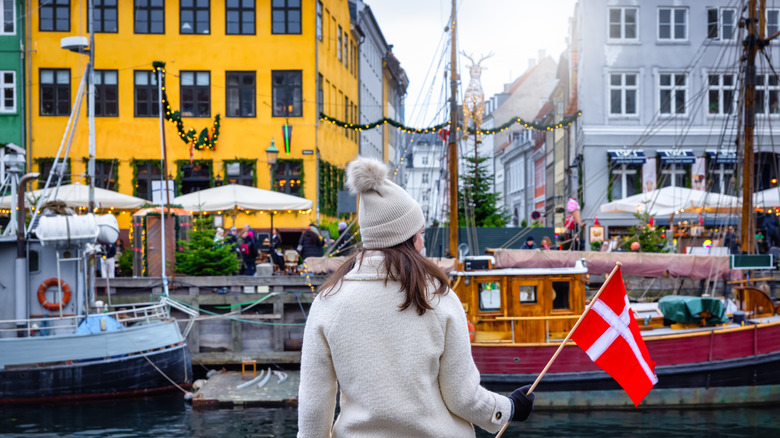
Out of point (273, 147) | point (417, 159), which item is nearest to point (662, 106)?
point (273, 147)

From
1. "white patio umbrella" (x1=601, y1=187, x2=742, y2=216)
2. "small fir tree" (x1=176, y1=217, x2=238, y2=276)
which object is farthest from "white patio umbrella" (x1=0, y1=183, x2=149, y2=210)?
"white patio umbrella" (x1=601, y1=187, x2=742, y2=216)

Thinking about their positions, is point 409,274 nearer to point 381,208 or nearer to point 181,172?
point 381,208

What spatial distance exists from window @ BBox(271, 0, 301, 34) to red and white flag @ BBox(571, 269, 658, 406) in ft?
104

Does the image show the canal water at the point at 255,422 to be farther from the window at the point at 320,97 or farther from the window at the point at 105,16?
the window at the point at 105,16

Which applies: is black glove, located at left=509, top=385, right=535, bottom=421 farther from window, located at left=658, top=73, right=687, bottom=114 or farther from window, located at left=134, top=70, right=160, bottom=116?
window, located at left=658, top=73, right=687, bottom=114

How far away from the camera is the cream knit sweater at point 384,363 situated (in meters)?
3.27

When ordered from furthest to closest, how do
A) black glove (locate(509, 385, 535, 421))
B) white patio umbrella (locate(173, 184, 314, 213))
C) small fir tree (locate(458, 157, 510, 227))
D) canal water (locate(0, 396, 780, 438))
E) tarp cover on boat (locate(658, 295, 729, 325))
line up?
small fir tree (locate(458, 157, 510, 227)) < white patio umbrella (locate(173, 184, 314, 213)) < tarp cover on boat (locate(658, 295, 729, 325)) < canal water (locate(0, 396, 780, 438)) < black glove (locate(509, 385, 535, 421))

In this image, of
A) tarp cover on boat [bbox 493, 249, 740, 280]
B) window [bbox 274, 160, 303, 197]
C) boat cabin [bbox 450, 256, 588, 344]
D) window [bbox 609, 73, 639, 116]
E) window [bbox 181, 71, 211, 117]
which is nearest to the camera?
boat cabin [bbox 450, 256, 588, 344]

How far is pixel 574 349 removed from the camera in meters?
17.7

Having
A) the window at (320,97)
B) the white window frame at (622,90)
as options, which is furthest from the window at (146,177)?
the white window frame at (622,90)

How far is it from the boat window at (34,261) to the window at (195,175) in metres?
15.4

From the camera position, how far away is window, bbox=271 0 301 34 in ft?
116

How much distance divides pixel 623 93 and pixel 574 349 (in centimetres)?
2118

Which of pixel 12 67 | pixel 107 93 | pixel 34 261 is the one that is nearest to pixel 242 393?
pixel 34 261
